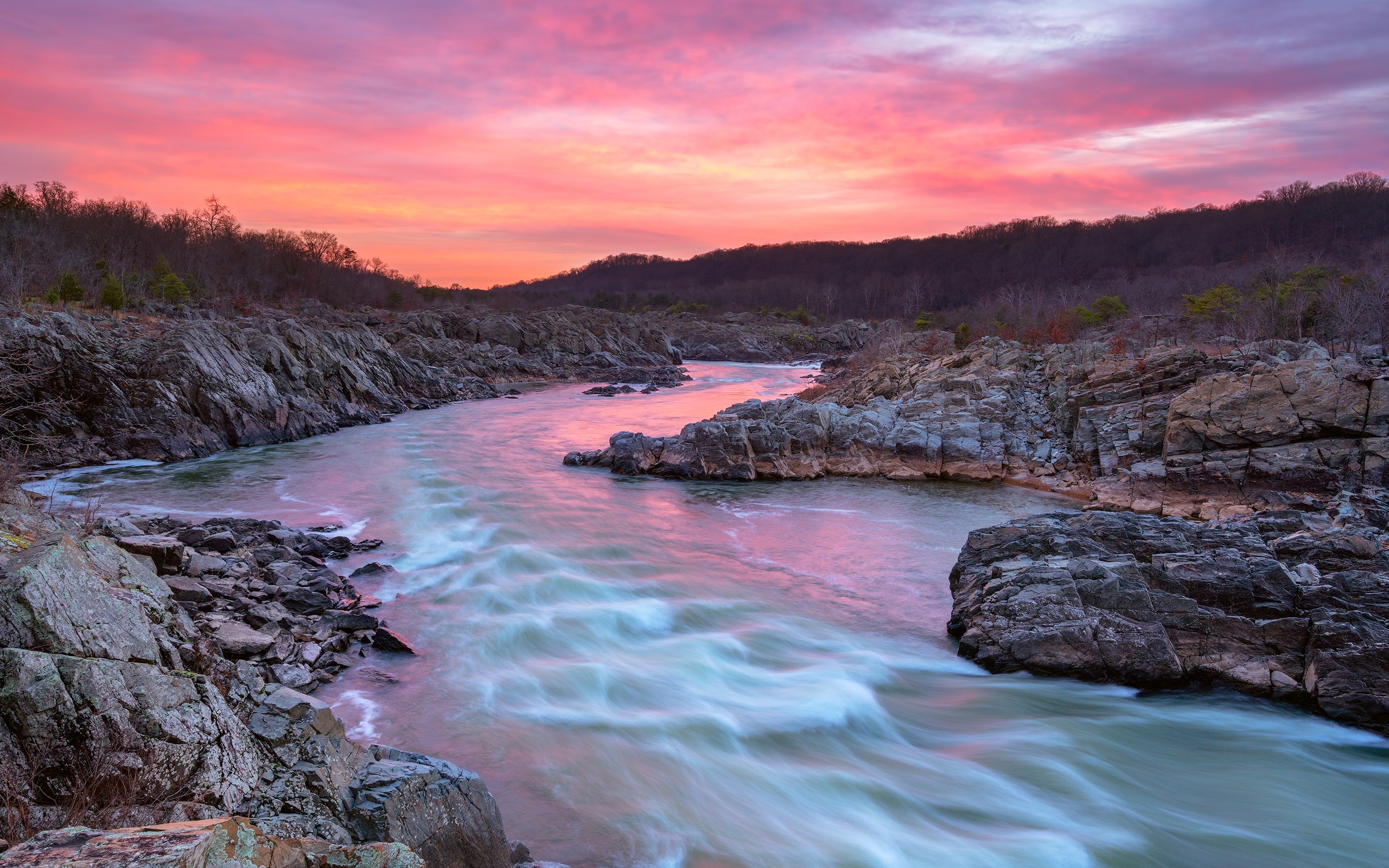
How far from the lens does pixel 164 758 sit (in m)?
3.86

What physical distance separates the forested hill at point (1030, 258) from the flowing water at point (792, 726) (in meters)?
67.7

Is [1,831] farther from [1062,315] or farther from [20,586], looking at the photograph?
[1062,315]

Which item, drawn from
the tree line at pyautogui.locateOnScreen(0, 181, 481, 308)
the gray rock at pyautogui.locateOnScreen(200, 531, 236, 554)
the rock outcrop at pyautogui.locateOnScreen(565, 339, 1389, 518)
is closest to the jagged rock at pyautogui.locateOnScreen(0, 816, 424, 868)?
the gray rock at pyautogui.locateOnScreen(200, 531, 236, 554)

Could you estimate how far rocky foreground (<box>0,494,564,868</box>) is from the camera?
327 centimetres

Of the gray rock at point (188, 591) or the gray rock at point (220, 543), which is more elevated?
the gray rock at point (188, 591)

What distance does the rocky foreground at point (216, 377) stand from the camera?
70.1 ft

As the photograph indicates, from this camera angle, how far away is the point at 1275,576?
9172 millimetres

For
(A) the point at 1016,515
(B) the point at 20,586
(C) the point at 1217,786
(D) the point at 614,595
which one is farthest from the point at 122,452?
(C) the point at 1217,786

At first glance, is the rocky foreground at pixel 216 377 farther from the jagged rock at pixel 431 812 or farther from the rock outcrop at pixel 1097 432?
the rock outcrop at pixel 1097 432

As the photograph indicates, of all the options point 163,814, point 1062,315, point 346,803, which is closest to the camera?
point 163,814

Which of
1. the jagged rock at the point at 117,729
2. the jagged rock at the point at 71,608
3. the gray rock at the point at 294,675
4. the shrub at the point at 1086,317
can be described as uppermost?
the shrub at the point at 1086,317

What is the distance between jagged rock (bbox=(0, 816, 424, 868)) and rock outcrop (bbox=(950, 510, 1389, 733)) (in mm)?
8720

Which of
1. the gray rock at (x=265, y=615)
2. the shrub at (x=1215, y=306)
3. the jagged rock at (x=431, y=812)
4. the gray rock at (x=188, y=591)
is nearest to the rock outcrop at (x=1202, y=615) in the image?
the jagged rock at (x=431, y=812)

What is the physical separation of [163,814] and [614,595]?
31.2ft
